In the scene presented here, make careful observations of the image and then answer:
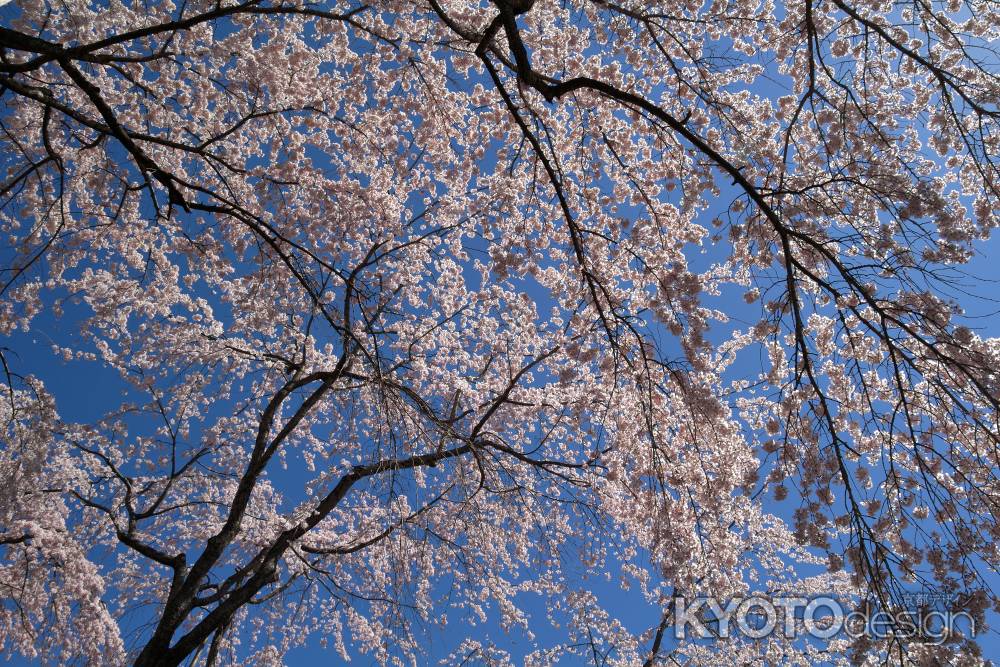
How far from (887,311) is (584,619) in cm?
849

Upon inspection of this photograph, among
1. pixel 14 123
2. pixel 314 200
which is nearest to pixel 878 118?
pixel 314 200

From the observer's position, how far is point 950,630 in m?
3.42

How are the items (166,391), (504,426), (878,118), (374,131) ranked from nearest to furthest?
(878,118) < (374,131) < (166,391) < (504,426)

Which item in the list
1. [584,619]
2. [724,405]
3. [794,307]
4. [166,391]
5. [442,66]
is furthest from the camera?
[584,619]

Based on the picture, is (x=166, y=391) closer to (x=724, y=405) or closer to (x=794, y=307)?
(x=724, y=405)

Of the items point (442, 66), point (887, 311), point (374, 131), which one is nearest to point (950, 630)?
point (887, 311)

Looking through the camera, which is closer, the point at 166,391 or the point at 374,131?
the point at 374,131

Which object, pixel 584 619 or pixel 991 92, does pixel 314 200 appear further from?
pixel 584 619

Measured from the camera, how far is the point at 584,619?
10.5 metres

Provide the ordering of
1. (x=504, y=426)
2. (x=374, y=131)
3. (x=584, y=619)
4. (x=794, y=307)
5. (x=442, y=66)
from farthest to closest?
(x=584, y=619) → (x=504, y=426) → (x=374, y=131) → (x=442, y=66) → (x=794, y=307)

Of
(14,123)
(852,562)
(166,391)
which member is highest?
(14,123)

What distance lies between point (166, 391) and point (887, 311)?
8811mm

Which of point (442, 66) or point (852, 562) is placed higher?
point (442, 66)

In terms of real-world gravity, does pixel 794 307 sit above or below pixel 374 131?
below
